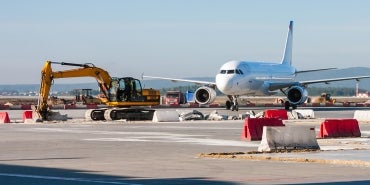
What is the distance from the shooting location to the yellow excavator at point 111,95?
51062mm

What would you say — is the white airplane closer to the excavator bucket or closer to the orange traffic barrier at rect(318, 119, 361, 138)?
the excavator bucket

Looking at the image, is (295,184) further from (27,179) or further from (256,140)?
(256,140)

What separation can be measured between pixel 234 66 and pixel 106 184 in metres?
53.2

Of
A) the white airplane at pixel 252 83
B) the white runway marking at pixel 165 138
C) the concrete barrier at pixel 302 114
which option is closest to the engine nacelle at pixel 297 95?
the white airplane at pixel 252 83

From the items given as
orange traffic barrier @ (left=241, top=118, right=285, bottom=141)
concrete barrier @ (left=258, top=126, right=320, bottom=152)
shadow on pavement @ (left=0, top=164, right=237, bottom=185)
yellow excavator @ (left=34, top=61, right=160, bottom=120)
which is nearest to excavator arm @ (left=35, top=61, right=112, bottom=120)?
yellow excavator @ (left=34, top=61, right=160, bottom=120)

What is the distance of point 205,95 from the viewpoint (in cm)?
7531

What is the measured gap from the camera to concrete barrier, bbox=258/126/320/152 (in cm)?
2566

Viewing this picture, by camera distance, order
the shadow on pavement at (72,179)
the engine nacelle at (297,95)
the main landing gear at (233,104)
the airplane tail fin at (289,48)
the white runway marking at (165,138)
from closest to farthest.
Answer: the shadow on pavement at (72,179) → the white runway marking at (165,138) → the main landing gear at (233,104) → the engine nacelle at (297,95) → the airplane tail fin at (289,48)

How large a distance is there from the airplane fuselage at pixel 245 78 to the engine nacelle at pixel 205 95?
332 cm

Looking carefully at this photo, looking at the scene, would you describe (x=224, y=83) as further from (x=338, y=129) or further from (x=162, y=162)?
(x=162, y=162)

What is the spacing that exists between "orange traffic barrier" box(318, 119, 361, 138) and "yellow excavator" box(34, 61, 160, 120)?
1988cm

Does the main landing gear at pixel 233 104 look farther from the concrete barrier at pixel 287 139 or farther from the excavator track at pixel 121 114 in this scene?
the concrete barrier at pixel 287 139

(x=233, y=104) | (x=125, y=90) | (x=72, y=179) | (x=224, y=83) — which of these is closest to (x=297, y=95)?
(x=233, y=104)

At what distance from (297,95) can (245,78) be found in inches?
184
